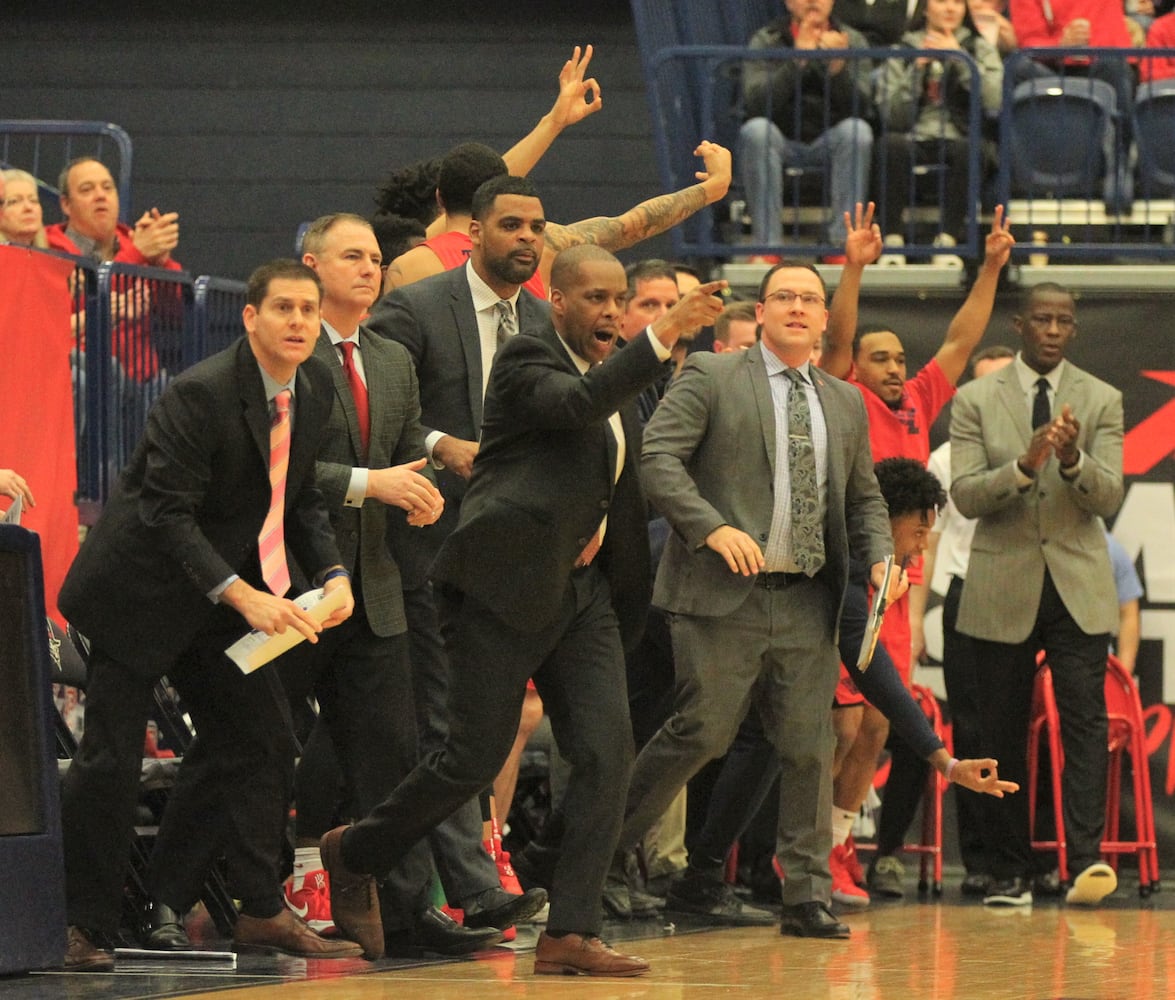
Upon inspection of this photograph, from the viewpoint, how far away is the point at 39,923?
19.9 feet

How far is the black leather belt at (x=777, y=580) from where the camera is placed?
24.5ft

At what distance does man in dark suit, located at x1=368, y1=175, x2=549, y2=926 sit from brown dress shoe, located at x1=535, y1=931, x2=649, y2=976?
20.1 inches

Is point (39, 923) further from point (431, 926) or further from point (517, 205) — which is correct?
point (517, 205)

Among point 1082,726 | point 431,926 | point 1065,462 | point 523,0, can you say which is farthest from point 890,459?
point 523,0

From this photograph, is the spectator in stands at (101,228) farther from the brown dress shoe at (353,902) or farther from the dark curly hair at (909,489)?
the brown dress shoe at (353,902)

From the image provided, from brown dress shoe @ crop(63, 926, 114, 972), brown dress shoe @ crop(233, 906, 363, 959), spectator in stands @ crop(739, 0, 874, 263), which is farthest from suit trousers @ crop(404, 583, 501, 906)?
spectator in stands @ crop(739, 0, 874, 263)

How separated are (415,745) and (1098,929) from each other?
111 inches

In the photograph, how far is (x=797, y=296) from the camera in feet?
24.8

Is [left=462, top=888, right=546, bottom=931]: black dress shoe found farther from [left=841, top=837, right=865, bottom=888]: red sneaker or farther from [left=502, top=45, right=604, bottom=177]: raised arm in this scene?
[left=841, top=837, right=865, bottom=888]: red sneaker

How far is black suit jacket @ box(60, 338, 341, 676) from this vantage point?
615 centimetres

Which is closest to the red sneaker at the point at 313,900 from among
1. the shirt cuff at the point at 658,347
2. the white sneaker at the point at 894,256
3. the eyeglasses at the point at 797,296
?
the shirt cuff at the point at 658,347

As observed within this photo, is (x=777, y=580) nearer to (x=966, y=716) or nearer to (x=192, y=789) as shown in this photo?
(x=192, y=789)

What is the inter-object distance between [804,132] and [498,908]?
17.1ft

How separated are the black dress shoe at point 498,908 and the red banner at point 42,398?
1.99 m
